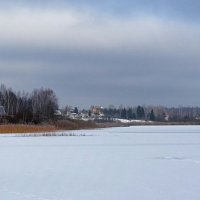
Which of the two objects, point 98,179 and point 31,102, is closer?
point 98,179

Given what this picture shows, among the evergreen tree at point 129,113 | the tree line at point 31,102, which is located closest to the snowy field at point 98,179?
the tree line at point 31,102

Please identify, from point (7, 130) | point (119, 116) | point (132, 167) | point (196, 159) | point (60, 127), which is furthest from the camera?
point (119, 116)

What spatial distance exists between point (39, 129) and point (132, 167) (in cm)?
3639

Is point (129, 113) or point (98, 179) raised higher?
point (129, 113)

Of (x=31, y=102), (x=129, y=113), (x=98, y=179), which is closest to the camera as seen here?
(x=98, y=179)

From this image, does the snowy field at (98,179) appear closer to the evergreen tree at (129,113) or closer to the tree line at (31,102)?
the tree line at (31,102)

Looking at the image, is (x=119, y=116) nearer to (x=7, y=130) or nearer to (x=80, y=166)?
(x=7, y=130)

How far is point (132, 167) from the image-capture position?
53.5 feet

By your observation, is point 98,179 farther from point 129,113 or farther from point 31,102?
point 129,113

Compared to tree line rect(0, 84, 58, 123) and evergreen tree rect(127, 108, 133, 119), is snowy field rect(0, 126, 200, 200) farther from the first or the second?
evergreen tree rect(127, 108, 133, 119)

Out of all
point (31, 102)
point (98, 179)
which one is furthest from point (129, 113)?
point (98, 179)

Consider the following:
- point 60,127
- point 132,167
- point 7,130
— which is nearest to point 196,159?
point 132,167

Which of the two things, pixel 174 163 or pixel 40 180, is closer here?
pixel 40 180

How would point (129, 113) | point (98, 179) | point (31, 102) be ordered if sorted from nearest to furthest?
point (98, 179) < point (31, 102) < point (129, 113)
